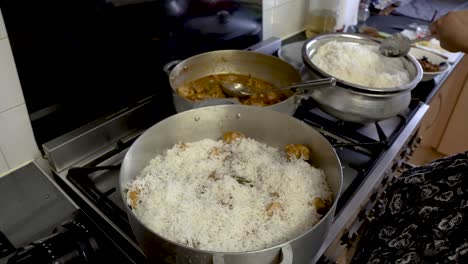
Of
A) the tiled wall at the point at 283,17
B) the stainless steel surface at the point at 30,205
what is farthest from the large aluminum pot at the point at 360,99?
the stainless steel surface at the point at 30,205

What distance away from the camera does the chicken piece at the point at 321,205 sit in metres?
0.68

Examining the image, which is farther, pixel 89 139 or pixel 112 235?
pixel 89 139

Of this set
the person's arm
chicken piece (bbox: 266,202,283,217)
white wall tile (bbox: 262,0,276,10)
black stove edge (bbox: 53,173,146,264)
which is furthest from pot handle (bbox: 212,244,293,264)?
white wall tile (bbox: 262,0,276,10)

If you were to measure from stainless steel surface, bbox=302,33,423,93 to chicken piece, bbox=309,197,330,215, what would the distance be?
344 mm

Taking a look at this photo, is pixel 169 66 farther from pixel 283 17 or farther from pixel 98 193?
pixel 283 17

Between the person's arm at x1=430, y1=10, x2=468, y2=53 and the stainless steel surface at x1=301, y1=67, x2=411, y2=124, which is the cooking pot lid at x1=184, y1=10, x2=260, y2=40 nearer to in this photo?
the stainless steel surface at x1=301, y1=67, x2=411, y2=124

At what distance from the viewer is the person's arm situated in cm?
89

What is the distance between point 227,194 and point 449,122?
1.52 m

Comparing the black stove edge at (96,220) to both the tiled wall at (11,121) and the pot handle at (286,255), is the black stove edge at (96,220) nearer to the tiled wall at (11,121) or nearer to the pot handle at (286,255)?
the tiled wall at (11,121)

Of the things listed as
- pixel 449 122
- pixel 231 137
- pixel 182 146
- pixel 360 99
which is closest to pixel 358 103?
pixel 360 99

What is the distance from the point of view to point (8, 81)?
0.78 metres

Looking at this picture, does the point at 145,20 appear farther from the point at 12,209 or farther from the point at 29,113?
the point at 12,209

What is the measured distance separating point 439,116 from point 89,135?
1.51 metres

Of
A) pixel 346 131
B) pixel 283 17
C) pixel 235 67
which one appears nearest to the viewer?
pixel 346 131
